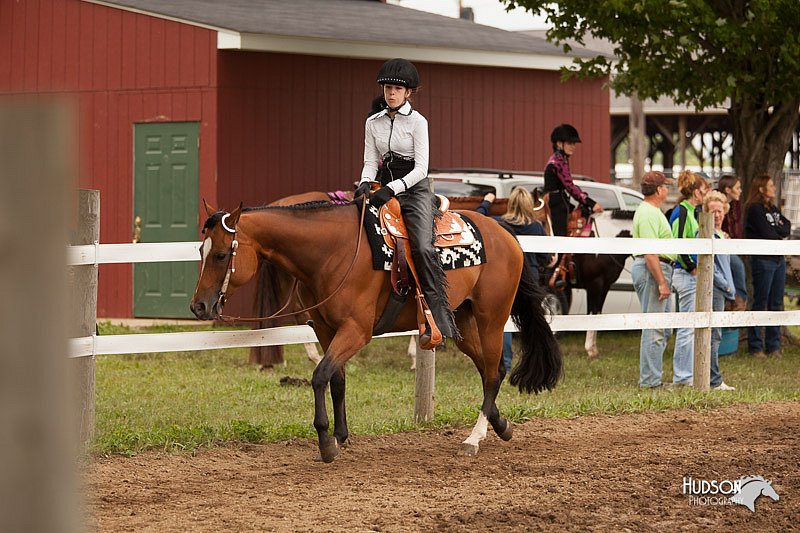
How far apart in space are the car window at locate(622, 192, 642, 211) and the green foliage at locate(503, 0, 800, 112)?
4.88 ft

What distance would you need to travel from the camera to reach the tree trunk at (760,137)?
14805 millimetres

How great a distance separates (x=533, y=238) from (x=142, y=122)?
864 cm

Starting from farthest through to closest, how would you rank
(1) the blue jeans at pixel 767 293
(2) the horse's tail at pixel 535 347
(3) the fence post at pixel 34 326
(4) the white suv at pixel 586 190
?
1. (4) the white suv at pixel 586 190
2. (1) the blue jeans at pixel 767 293
3. (2) the horse's tail at pixel 535 347
4. (3) the fence post at pixel 34 326

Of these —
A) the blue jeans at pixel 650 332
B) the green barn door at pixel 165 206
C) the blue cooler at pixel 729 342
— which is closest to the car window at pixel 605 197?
the blue cooler at pixel 729 342

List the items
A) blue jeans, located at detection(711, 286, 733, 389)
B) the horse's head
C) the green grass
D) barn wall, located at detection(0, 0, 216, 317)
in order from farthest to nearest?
1. barn wall, located at detection(0, 0, 216, 317)
2. blue jeans, located at detection(711, 286, 733, 389)
3. the green grass
4. the horse's head

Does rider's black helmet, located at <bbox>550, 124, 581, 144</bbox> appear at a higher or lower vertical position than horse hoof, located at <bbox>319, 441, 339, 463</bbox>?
higher

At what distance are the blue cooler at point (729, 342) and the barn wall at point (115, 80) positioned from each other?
274 inches

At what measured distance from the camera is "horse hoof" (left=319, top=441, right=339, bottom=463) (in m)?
7.02

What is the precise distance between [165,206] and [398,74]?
9735 millimetres

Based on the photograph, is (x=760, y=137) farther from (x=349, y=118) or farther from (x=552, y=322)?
(x=552, y=322)

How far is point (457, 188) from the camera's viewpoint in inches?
557

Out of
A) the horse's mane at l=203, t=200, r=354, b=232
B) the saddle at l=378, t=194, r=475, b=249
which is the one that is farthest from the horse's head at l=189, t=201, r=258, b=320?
the saddle at l=378, t=194, r=475, b=249

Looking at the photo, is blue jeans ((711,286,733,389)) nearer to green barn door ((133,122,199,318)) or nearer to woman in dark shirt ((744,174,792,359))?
woman in dark shirt ((744,174,792,359))

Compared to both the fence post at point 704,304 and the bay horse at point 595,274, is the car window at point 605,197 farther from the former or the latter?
the fence post at point 704,304
